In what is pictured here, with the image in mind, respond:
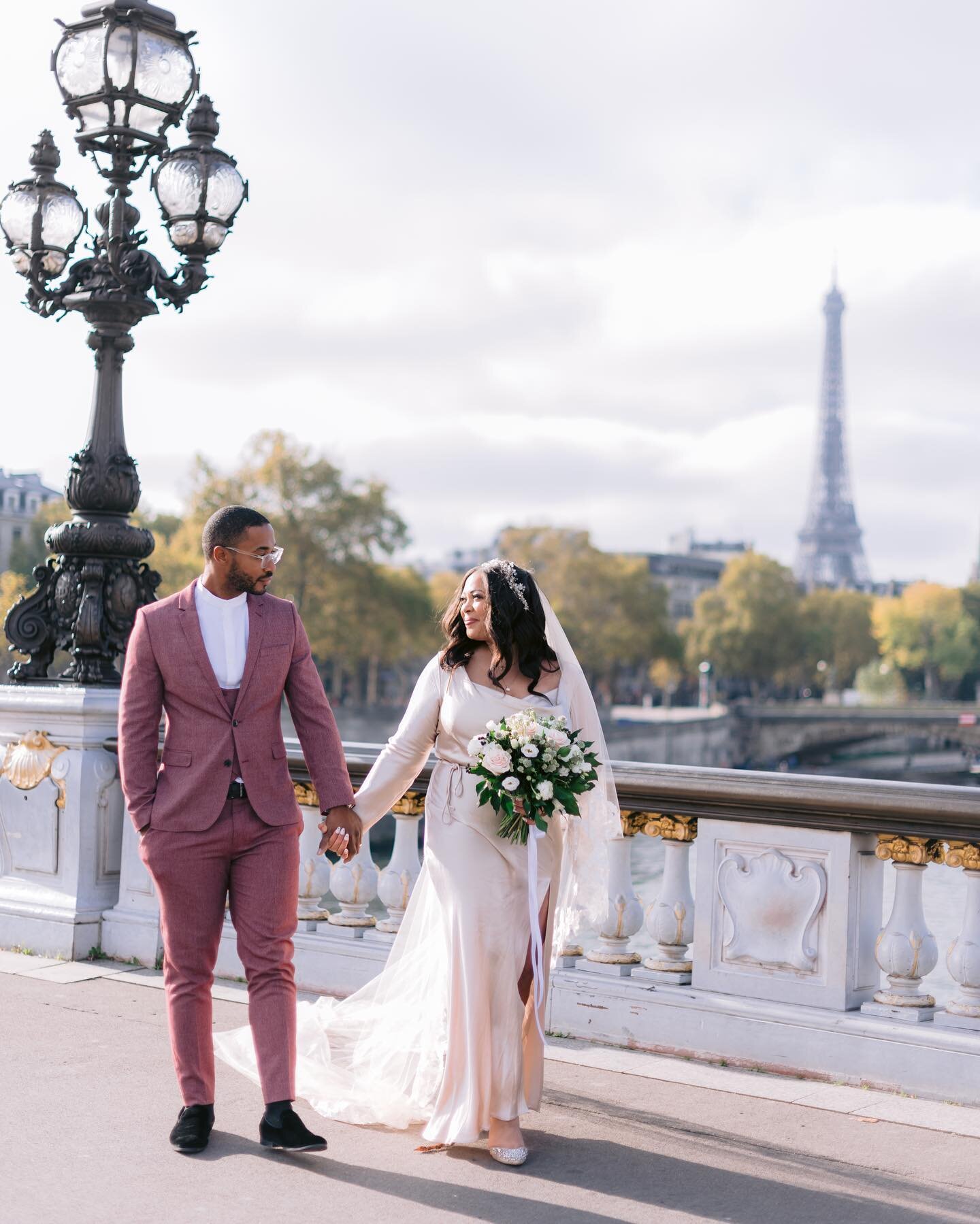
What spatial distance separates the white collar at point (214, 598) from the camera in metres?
4.65

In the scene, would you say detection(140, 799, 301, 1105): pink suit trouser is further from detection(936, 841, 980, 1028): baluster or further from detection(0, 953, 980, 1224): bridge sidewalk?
detection(936, 841, 980, 1028): baluster

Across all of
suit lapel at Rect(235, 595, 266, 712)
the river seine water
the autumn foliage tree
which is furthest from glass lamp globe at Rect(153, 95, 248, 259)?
the autumn foliage tree

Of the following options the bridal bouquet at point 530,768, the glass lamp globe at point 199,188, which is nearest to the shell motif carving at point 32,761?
the glass lamp globe at point 199,188

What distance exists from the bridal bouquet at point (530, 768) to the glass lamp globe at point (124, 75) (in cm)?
432

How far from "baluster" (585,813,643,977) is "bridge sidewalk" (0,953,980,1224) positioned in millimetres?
408

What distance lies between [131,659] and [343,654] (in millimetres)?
52657

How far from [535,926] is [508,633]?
33.9 inches

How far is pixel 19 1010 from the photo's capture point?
240 inches

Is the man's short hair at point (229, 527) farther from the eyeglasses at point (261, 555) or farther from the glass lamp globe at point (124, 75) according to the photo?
the glass lamp globe at point (124, 75)

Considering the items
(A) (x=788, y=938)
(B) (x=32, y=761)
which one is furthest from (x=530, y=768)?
(B) (x=32, y=761)

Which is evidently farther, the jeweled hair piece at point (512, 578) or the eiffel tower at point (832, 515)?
the eiffel tower at point (832, 515)

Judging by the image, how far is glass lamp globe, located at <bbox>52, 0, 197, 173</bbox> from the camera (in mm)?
7422

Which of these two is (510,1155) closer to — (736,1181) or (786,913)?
(736,1181)

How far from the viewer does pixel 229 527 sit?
456cm
